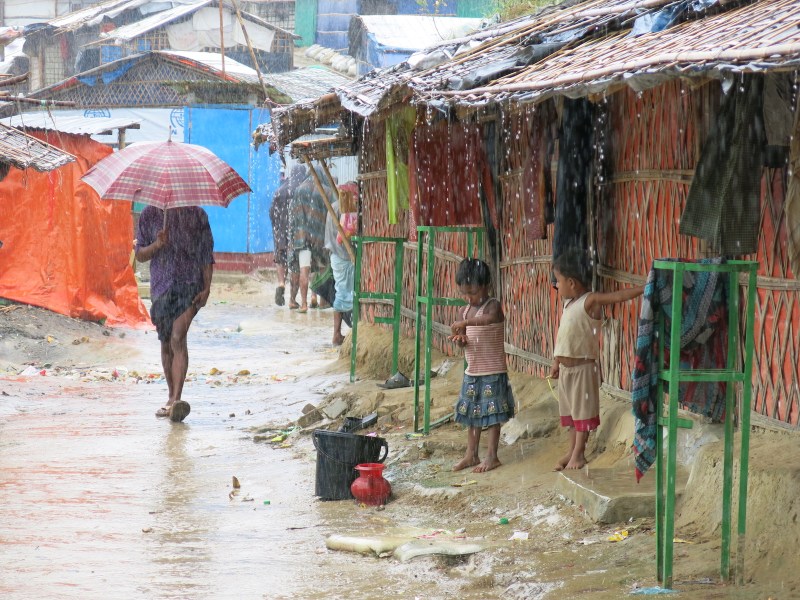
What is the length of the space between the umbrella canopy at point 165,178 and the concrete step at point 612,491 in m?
4.76

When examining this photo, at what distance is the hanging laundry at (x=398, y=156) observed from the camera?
9.23 meters

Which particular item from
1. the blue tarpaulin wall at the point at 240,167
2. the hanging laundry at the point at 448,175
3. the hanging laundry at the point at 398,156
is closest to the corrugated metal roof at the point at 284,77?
A: the blue tarpaulin wall at the point at 240,167

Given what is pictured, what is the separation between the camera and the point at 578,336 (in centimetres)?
670

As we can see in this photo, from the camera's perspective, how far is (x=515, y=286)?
9094 mm

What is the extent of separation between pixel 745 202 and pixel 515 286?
353 cm

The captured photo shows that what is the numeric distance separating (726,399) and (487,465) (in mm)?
2662

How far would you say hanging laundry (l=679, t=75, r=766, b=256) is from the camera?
5.57 meters

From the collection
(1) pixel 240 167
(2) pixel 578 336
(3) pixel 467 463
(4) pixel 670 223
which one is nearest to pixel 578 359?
(2) pixel 578 336

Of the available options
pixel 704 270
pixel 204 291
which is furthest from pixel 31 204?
pixel 704 270

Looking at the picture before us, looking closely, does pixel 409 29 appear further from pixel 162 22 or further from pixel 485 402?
pixel 485 402

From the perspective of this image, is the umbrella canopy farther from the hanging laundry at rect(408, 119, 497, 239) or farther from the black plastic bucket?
the black plastic bucket

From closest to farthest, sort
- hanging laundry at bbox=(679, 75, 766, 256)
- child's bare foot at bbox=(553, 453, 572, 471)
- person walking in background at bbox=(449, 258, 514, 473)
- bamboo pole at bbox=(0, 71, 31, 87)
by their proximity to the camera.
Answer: hanging laundry at bbox=(679, 75, 766, 256) < child's bare foot at bbox=(553, 453, 572, 471) < person walking in background at bbox=(449, 258, 514, 473) < bamboo pole at bbox=(0, 71, 31, 87)

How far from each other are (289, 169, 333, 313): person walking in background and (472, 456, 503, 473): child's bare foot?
10.5 m

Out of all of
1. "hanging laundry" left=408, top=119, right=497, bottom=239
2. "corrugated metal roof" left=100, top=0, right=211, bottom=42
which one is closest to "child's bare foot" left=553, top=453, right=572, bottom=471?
"hanging laundry" left=408, top=119, right=497, bottom=239
